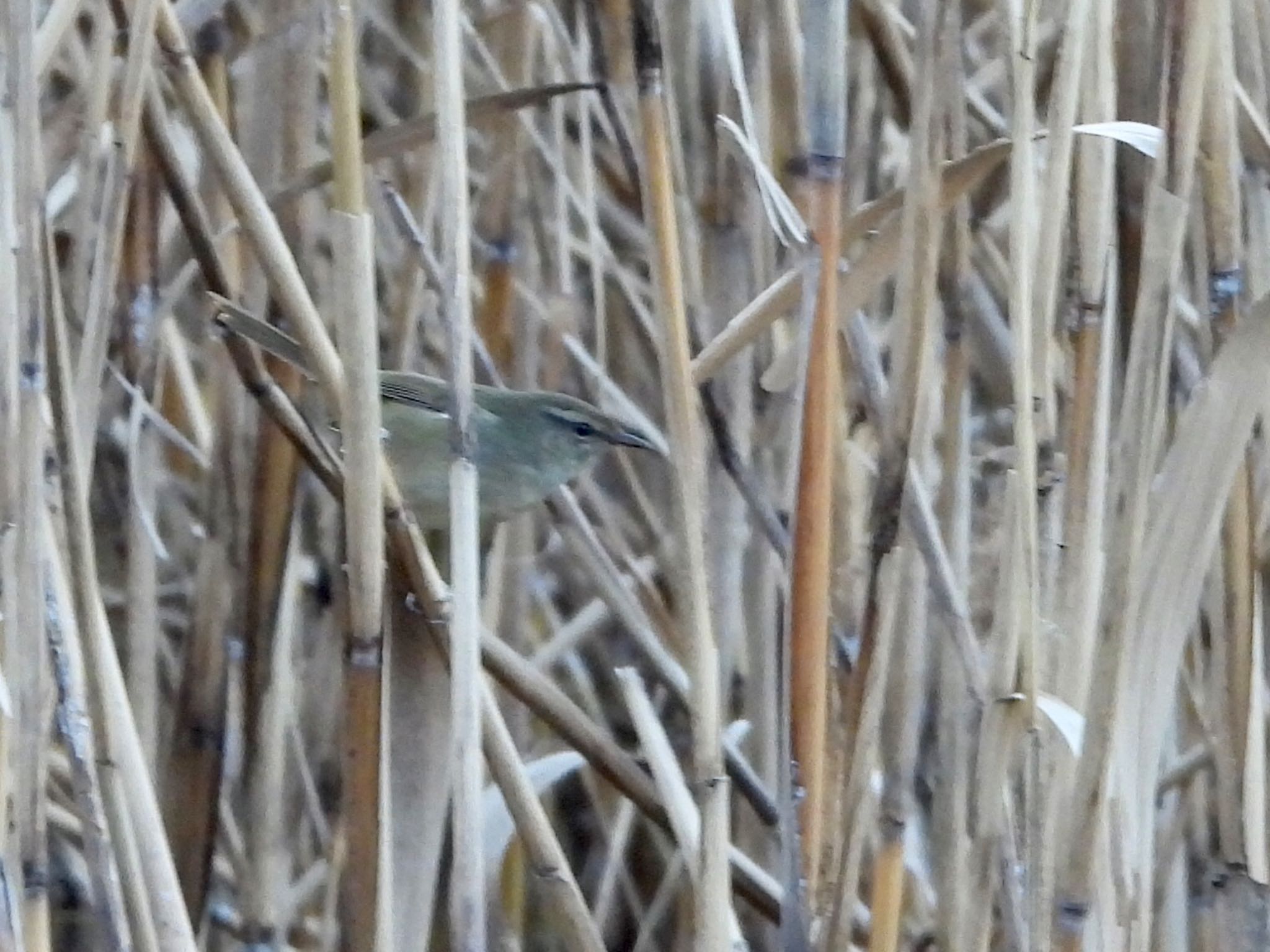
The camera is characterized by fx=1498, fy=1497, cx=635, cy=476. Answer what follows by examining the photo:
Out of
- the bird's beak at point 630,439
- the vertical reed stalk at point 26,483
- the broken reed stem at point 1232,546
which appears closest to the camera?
the vertical reed stalk at point 26,483

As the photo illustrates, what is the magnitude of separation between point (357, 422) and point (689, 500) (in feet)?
0.64

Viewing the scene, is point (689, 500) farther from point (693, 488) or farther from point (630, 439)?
point (630, 439)

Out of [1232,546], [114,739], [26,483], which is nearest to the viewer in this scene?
[26,483]

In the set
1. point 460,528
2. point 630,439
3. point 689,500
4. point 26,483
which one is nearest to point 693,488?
point 689,500

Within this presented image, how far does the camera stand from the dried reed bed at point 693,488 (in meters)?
0.83

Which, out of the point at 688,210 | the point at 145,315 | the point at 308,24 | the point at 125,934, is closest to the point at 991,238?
the point at 688,210

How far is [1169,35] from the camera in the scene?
82cm

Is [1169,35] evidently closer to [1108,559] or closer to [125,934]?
[1108,559]

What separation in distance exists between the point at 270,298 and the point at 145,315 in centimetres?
11

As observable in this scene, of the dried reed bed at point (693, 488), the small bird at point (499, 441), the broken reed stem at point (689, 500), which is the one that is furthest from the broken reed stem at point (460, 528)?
the small bird at point (499, 441)

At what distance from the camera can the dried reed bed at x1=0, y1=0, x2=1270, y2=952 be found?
83 centimetres

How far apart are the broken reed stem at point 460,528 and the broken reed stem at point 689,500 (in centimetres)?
13

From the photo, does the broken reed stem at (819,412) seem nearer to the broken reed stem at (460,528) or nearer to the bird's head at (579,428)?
the broken reed stem at (460,528)

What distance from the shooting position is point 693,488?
880 mm
